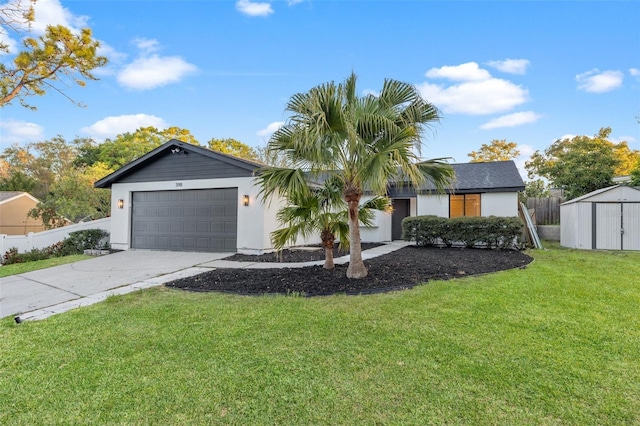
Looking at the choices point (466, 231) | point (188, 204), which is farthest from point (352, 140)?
point (188, 204)

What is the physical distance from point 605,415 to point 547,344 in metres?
1.16

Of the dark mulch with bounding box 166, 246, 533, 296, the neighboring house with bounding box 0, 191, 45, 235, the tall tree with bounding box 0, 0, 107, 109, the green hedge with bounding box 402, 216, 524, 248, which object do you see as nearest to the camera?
the dark mulch with bounding box 166, 246, 533, 296

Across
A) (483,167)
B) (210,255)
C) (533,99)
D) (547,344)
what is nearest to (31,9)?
(210,255)

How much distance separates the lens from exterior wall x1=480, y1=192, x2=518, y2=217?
12.4 meters

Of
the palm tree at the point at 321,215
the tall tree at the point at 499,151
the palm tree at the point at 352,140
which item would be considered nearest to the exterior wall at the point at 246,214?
the palm tree at the point at 321,215

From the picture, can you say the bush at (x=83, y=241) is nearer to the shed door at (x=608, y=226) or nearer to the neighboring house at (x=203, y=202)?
the neighboring house at (x=203, y=202)

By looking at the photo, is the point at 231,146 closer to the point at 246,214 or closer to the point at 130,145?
the point at 130,145

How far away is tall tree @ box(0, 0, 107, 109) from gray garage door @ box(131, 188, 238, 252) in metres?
4.42

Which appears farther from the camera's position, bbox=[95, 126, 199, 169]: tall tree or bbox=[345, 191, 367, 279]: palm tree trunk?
bbox=[95, 126, 199, 169]: tall tree

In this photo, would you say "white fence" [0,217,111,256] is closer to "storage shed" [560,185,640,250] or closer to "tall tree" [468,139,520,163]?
"storage shed" [560,185,640,250]

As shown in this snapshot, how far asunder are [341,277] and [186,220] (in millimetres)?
7660

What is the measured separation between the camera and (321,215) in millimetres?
6523

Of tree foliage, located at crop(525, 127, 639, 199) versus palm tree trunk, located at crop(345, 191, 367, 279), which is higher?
tree foliage, located at crop(525, 127, 639, 199)

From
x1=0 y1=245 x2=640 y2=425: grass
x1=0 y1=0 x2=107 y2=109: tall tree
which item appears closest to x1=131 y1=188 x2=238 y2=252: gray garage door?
x1=0 y1=0 x2=107 y2=109: tall tree
